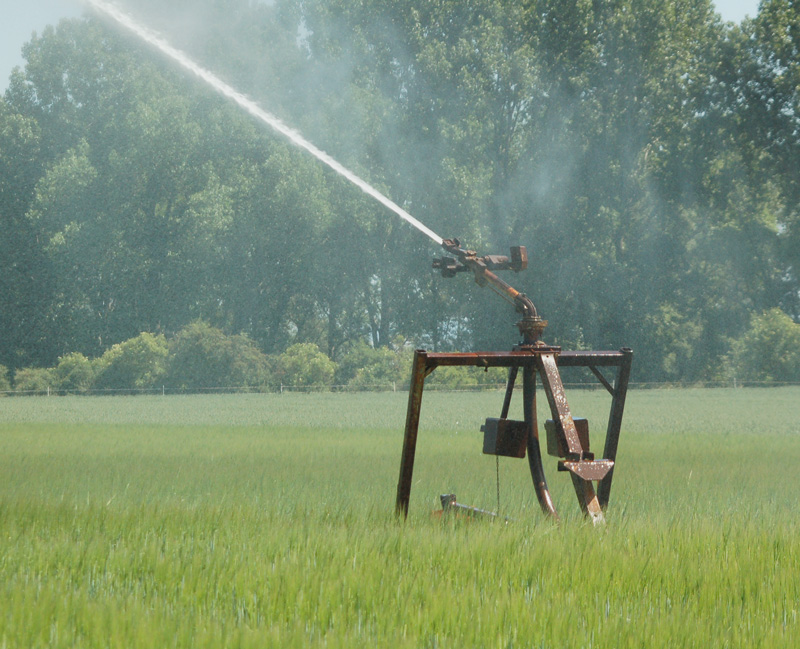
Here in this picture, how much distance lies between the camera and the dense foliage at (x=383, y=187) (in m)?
47.7

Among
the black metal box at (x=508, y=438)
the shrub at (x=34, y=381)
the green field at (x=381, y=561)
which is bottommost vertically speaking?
the shrub at (x=34, y=381)

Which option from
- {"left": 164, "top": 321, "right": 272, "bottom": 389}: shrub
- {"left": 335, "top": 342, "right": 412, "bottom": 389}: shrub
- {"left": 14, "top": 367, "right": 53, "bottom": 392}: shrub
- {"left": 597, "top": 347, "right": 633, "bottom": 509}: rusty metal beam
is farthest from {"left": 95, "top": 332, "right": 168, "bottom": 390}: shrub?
{"left": 597, "top": 347, "right": 633, "bottom": 509}: rusty metal beam

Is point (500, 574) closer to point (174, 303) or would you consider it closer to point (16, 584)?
point (16, 584)

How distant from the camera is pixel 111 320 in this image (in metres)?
51.2

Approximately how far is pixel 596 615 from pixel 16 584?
2.28m

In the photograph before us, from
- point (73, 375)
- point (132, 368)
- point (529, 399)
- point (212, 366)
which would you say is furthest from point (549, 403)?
point (73, 375)

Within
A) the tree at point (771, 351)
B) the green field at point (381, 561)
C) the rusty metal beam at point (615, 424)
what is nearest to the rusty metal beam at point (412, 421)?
the green field at point (381, 561)

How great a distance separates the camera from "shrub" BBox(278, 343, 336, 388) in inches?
1630

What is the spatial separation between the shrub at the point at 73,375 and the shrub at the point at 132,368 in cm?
40

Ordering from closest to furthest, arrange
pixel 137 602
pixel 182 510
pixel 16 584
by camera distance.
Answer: pixel 137 602 → pixel 16 584 → pixel 182 510

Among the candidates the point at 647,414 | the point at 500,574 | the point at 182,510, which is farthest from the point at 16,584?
the point at 647,414

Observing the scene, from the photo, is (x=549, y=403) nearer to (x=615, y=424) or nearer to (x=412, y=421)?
(x=412, y=421)

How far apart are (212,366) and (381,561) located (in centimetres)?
3771

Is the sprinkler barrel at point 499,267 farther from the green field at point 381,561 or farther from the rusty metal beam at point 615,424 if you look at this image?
the green field at point 381,561
